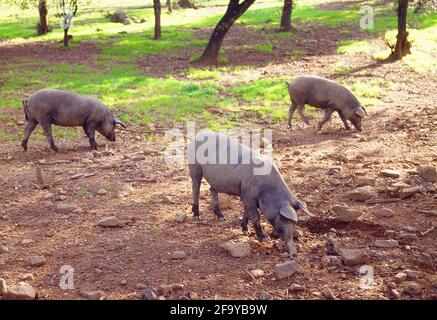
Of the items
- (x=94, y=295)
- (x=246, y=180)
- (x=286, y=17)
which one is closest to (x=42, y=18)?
(x=286, y=17)

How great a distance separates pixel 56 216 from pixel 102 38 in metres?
23.0

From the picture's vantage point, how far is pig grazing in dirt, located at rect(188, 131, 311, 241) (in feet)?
23.8

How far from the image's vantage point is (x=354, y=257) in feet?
22.7

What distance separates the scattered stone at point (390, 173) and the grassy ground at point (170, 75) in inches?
199

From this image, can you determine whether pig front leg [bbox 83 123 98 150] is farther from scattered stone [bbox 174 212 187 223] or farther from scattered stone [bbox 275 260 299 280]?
scattered stone [bbox 275 260 299 280]

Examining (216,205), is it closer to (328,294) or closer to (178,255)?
(178,255)

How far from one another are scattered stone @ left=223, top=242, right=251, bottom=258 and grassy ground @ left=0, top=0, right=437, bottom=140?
23.8 ft

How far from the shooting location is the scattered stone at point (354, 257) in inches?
273

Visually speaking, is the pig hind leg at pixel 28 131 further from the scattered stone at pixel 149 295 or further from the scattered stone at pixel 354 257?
the scattered stone at pixel 354 257

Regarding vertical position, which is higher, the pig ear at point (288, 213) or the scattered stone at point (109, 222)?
the pig ear at point (288, 213)

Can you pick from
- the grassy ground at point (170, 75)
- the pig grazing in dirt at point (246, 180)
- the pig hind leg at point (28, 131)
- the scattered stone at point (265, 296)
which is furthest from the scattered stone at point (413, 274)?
the pig hind leg at point (28, 131)

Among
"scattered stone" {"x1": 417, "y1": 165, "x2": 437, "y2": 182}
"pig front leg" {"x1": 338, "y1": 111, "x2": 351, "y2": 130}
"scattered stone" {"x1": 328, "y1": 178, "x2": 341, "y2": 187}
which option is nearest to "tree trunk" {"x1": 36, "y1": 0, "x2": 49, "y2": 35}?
"pig front leg" {"x1": 338, "y1": 111, "x2": 351, "y2": 130}

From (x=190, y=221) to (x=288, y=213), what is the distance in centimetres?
205

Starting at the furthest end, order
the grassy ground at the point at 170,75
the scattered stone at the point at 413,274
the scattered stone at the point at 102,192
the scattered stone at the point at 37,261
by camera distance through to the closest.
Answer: the grassy ground at the point at 170,75, the scattered stone at the point at 102,192, the scattered stone at the point at 37,261, the scattered stone at the point at 413,274
